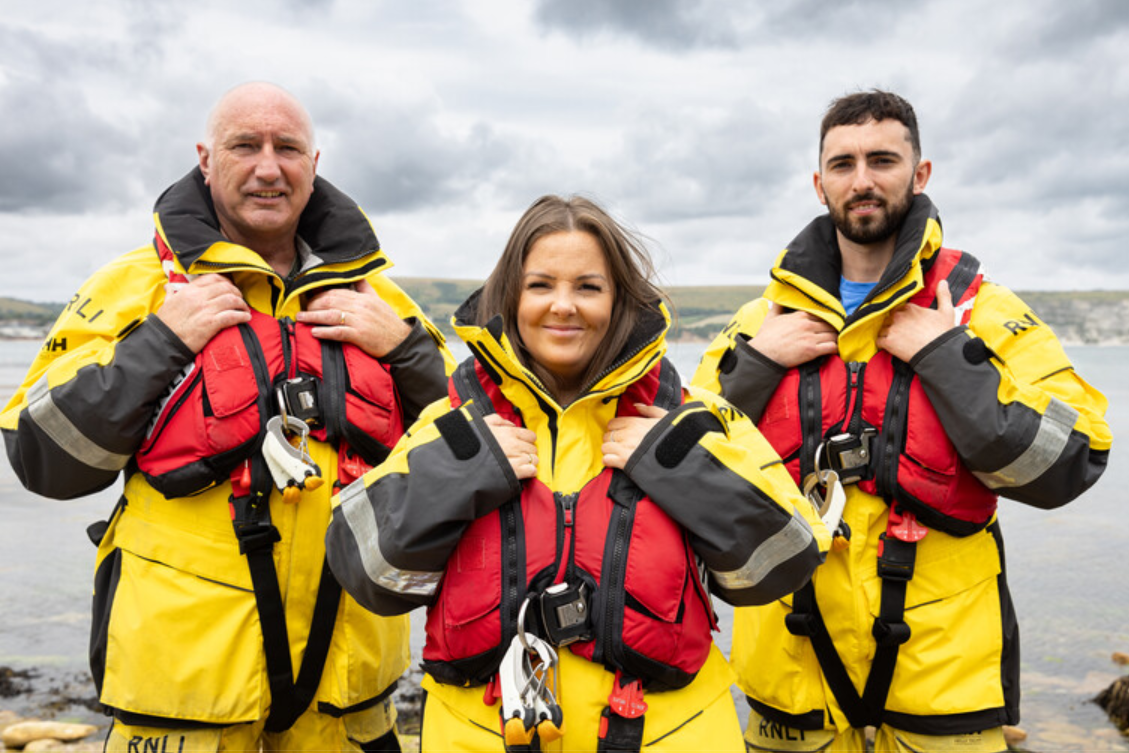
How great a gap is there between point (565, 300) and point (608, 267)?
22 cm

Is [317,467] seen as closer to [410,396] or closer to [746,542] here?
[410,396]

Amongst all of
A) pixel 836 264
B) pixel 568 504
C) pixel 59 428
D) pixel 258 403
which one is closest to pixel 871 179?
pixel 836 264

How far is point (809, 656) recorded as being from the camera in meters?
3.38

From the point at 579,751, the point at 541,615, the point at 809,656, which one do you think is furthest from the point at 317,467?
the point at 809,656

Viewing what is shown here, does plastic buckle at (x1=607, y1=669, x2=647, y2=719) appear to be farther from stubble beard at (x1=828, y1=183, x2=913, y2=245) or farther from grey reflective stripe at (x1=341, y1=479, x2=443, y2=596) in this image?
stubble beard at (x1=828, y1=183, x2=913, y2=245)

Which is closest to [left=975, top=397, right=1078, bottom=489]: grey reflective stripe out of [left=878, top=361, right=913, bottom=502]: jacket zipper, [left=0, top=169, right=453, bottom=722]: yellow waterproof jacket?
[left=878, top=361, right=913, bottom=502]: jacket zipper

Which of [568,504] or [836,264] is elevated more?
[836,264]

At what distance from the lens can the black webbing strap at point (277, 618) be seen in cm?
307

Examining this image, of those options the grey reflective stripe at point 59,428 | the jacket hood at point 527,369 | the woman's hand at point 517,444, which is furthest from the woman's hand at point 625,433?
the grey reflective stripe at point 59,428

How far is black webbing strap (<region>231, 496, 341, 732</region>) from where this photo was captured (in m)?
3.07

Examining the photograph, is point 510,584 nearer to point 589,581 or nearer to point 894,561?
point 589,581

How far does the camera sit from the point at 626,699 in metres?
2.29

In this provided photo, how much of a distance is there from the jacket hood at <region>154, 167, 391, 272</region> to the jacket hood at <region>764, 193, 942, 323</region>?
1.82 metres

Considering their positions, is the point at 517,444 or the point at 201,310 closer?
the point at 517,444
